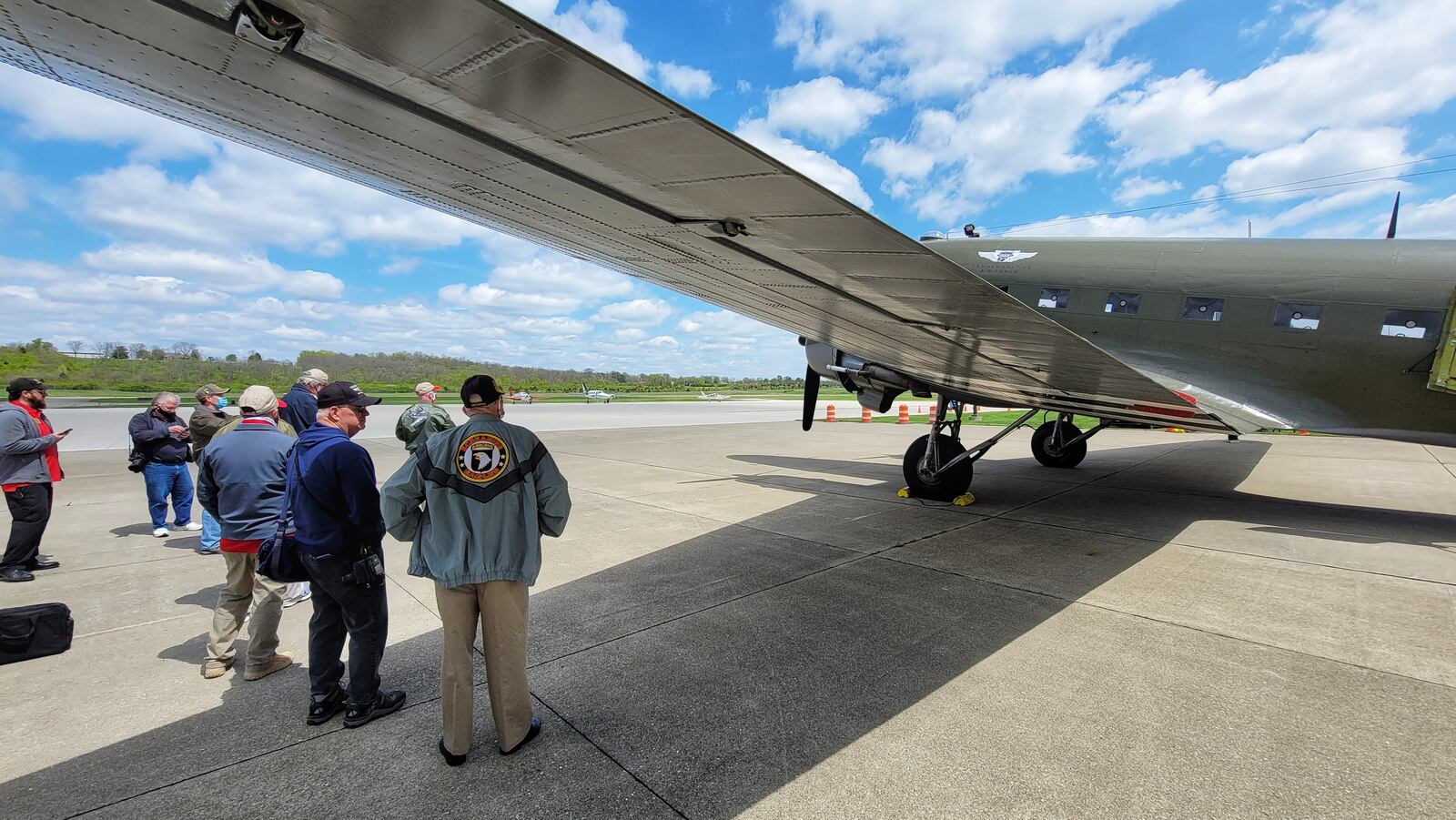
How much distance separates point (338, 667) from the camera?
10.9 feet

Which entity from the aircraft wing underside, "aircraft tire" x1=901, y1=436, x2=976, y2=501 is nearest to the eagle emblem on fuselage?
"aircraft tire" x1=901, y1=436, x2=976, y2=501

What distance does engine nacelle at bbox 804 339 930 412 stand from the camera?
9.38 meters

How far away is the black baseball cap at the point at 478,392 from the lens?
9.84ft

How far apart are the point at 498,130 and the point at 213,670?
407 cm

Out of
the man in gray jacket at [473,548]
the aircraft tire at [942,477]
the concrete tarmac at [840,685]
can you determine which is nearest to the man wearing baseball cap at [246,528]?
the concrete tarmac at [840,685]

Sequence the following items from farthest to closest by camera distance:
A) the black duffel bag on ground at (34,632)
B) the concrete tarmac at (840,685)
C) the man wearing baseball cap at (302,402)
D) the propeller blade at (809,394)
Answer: the propeller blade at (809,394), the man wearing baseball cap at (302,402), the black duffel bag on ground at (34,632), the concrete tarmac at (840,685)

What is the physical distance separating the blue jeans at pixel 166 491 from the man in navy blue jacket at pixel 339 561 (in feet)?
19.7

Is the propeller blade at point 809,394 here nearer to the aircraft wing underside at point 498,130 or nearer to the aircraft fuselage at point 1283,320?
the aircraft fuselage at point 1283,320

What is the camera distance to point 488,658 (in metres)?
2.89

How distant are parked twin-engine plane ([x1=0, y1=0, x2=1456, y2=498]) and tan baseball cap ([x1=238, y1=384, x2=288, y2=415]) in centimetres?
222

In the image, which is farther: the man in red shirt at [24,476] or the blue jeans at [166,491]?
the blue jeans at [166,491]

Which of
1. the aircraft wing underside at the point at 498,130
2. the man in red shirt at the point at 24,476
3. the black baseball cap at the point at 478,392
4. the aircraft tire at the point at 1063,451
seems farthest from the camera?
the aircraft tire at the point at 1063,451

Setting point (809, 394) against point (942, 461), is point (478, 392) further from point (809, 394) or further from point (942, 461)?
point (809, 394)

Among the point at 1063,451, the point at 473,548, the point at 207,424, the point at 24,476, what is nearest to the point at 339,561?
the point at 473,548
